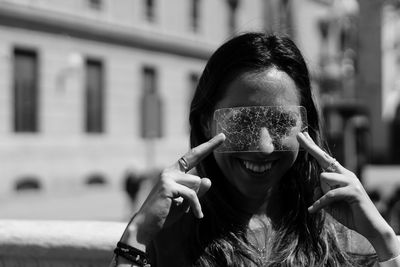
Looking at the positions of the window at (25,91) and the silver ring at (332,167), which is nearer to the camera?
the silver ring at (332,167)

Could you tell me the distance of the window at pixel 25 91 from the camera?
19.3 m

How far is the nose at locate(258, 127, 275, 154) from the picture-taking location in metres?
1.99

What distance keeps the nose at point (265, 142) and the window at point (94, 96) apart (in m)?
20.0

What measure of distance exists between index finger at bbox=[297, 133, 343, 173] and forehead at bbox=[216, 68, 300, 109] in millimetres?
128

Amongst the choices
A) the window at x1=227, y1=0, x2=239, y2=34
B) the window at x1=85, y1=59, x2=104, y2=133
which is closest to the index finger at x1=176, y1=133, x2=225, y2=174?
the window at x1=85, y1=59, x2=104, y2=133

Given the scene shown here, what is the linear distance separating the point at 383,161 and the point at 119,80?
21.1m

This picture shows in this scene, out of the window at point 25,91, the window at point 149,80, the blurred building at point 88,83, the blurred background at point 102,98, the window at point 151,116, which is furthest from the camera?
the window at point 149,80

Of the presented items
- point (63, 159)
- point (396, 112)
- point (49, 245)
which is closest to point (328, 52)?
point (396, 112)

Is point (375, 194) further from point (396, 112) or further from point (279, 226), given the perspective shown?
point (396, 112)

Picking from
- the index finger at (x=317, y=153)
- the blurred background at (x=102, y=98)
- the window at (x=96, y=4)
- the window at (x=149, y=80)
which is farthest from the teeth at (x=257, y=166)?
the window at (x=149, y=80)

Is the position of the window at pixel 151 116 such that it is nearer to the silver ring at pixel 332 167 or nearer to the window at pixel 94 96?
the window at pixel 94 96

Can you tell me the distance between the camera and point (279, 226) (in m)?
2.07

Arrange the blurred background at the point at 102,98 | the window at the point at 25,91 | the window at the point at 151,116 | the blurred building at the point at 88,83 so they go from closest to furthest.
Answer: the window at the point at 151,116
the blurred background at the point at 102,98
the blurred building at the point at 88,83
the window at the point at 25,91

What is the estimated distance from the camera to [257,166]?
2.00m
